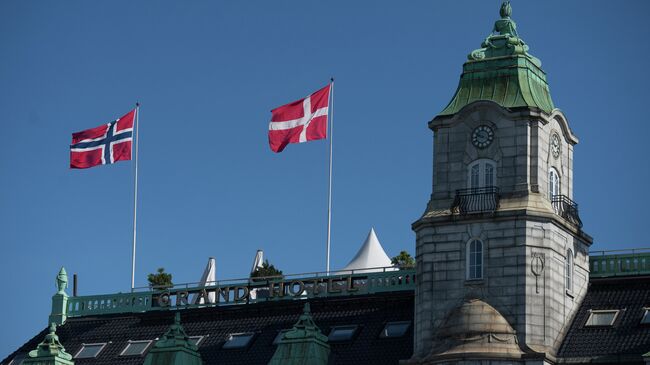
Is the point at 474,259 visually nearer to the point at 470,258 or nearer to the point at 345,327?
the point at 470,258

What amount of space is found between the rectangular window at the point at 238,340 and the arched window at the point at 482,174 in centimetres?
1668

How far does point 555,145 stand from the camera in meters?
103

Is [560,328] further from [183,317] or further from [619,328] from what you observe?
[183,317]

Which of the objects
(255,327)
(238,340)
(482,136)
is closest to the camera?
(482,136)

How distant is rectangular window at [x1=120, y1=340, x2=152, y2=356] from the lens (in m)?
112

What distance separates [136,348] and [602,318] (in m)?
27.8

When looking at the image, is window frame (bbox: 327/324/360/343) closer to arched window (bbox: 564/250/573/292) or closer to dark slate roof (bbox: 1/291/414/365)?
dark slate roof (bbox: 1/291/414/365)

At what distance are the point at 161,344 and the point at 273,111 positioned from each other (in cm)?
1661

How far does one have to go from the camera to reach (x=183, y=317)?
378 ft

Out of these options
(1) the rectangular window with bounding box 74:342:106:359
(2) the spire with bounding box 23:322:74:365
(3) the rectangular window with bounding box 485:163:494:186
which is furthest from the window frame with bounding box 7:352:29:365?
(3) the rectangular window with bounding box 485:163:494:186

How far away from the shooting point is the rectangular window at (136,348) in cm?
11238

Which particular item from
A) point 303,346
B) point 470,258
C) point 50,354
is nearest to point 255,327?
point 303,346

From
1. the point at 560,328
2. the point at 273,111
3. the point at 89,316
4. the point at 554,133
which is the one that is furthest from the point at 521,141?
the point at 89,316

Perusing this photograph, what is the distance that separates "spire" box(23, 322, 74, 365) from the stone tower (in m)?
22.3
